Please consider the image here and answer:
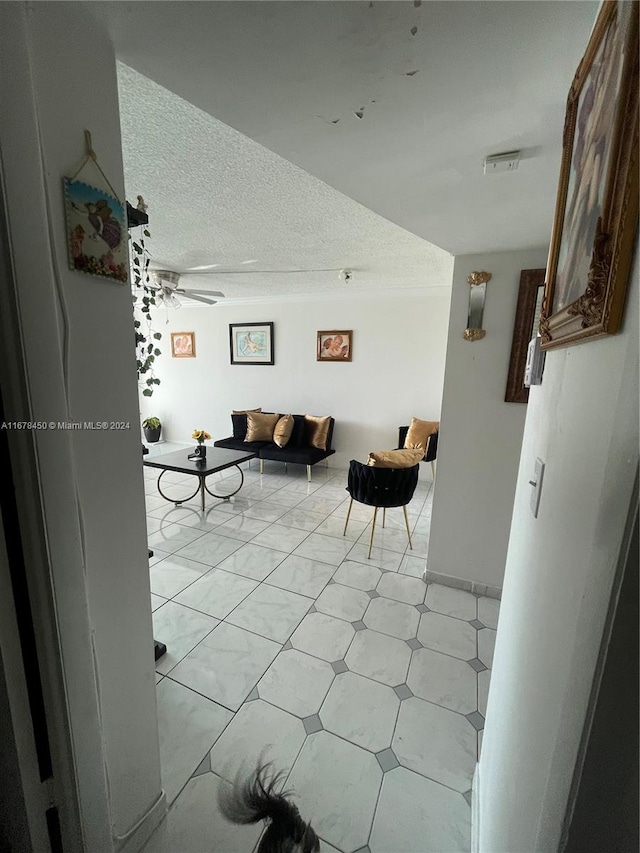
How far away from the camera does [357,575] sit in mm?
2496

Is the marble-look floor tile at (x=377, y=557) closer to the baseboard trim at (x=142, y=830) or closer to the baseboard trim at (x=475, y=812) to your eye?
the baseboard trim at (x=475, y=812)

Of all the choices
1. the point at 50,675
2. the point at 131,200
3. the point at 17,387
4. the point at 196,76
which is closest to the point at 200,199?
the point at 131,200

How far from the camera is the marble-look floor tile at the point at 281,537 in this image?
2.88m

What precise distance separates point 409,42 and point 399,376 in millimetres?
3862

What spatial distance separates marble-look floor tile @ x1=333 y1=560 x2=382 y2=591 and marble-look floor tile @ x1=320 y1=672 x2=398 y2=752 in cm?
72

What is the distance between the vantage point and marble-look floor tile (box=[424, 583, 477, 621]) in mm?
2146

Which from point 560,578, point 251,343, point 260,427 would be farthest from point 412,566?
point 251,343

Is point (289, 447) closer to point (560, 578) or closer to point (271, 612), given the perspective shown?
point (271, 612)

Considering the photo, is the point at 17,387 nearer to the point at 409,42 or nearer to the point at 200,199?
the point at 409,42

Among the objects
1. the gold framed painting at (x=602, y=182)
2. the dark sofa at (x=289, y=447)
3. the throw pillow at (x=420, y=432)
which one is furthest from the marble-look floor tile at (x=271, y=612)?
the throw pillow at (x=420, y=432)

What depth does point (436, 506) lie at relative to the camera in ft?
7.81

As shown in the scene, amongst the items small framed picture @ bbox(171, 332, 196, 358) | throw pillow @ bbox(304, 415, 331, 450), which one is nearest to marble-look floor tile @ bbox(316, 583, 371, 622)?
throw pillow @ bbox(304, 415, 331, 450)

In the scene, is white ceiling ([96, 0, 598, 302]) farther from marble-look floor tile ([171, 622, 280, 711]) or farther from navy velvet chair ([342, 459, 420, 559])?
marble-look floor tile ([171, 622, 280, 711])

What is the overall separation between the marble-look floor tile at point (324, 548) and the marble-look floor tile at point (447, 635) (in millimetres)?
792
